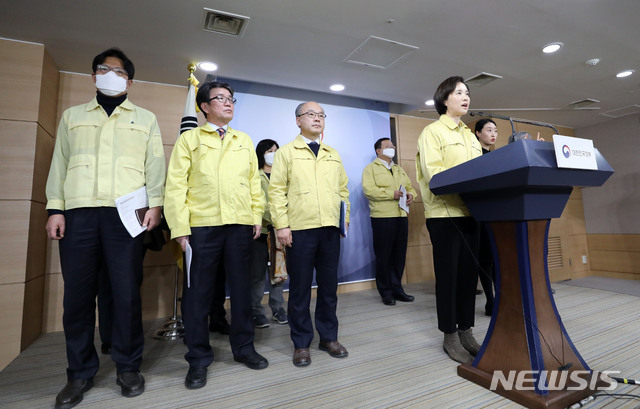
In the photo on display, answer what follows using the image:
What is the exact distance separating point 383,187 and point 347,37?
1.46 metres

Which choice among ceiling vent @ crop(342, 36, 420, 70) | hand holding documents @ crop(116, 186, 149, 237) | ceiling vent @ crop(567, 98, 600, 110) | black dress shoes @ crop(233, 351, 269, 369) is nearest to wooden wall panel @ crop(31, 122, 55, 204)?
hand holding documents @ crop(116, 186, 149, 237)

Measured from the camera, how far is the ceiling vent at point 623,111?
4484 millimetres

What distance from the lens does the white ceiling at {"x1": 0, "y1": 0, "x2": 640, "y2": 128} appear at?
2205 mm

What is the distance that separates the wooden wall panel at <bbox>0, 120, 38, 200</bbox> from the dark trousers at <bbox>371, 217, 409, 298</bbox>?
9.52 ft

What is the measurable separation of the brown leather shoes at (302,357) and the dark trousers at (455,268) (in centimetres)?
75

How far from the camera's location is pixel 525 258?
50.8 inches

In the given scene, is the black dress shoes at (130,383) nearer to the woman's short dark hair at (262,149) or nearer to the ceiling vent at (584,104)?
the woman's short dark hair at (262,149)

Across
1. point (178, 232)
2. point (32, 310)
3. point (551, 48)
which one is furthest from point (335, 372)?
point (551, 48)

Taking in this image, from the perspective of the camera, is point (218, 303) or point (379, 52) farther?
point (379, 52)

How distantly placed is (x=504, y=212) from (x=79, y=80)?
3.54 meters

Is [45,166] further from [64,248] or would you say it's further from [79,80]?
[64,248]

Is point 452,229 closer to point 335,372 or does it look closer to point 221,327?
point 335,372

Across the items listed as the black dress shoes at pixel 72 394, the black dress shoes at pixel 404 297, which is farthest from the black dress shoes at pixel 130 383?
the black dress shoes at pixel 404 297

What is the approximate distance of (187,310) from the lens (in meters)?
1.59
